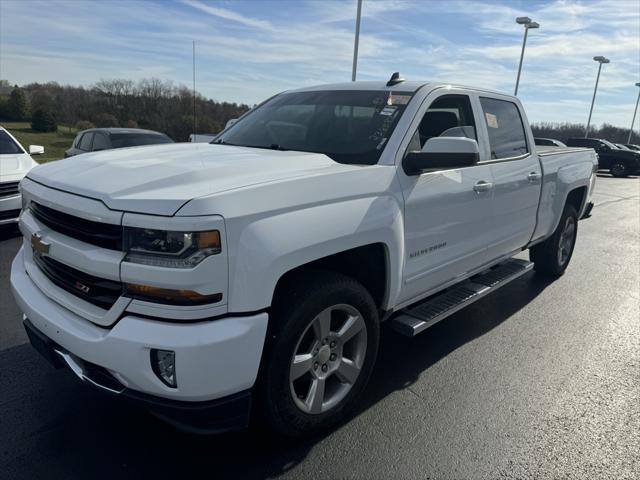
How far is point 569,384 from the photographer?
3.42 metres

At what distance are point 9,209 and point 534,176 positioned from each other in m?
6.35

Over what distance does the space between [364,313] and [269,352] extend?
70 centimetres

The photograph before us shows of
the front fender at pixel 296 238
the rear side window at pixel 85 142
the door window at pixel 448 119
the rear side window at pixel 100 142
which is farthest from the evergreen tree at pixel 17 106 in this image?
the front fender at pixel 296 238

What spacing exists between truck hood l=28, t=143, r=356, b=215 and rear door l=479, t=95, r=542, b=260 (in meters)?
1.74

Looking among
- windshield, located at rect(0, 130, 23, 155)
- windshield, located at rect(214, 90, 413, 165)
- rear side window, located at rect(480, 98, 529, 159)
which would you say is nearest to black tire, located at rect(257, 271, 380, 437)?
windshield, located at rect(214, 90, 413, 165)

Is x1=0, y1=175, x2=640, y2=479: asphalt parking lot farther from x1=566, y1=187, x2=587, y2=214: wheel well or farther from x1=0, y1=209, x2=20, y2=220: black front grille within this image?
x1=0, y1=209, x2=20, y2=220: black front grille

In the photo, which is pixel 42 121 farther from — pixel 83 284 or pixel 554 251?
pixel 83 284

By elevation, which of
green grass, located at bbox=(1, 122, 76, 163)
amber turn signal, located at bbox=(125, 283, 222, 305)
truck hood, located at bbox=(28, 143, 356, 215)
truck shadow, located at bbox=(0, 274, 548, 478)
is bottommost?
truck shadow, located at bbox=(0, 274, 548, 478)

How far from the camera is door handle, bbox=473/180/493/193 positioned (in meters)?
3.58

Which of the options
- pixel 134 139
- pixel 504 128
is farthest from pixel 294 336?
pixel 134 139

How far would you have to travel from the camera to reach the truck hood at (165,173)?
6.84ft

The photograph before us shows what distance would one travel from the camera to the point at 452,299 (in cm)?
370

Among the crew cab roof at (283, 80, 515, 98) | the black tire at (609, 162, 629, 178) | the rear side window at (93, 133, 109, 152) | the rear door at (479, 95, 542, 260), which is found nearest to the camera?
the crew cab roof at (283, 80, 515, 98)

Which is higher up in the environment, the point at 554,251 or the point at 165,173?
the point at 165,173
